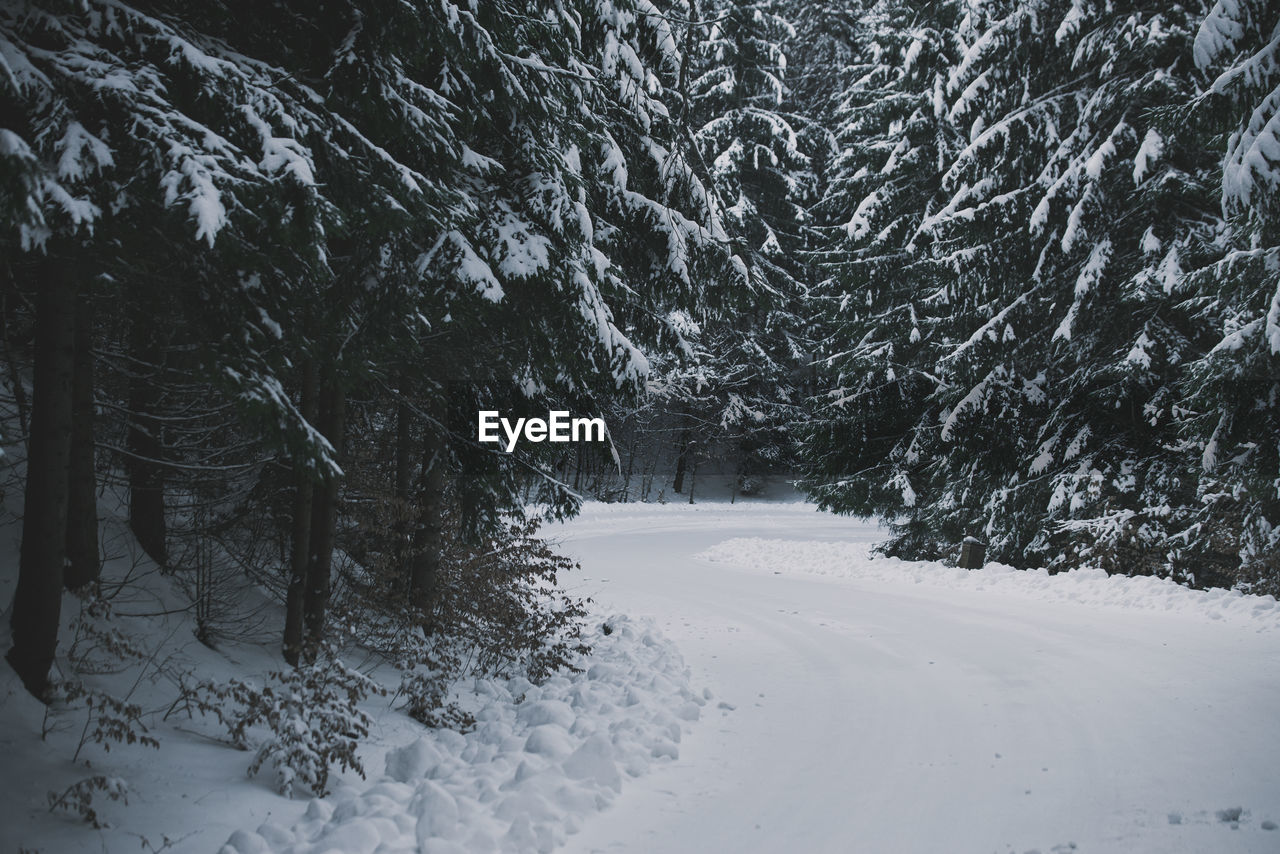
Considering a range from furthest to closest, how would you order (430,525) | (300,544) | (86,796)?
(430,525)
(300,544)
(86,796)

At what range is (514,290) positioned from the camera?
6.39 m

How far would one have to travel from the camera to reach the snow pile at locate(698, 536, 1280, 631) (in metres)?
9.73

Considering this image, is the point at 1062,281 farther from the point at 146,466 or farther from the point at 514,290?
the point at 146,466

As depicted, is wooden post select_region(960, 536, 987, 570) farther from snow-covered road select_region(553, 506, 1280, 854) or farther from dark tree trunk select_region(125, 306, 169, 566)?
dark tree trunk select_region(125, 306, 169, 566)

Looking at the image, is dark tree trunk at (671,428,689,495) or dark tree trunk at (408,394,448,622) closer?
dark tree trunk at (408,394,448,622)

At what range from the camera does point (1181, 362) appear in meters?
11.5

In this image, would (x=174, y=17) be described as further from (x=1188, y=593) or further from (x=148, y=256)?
(x=1188, y=593)

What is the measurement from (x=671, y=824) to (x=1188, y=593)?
373 inches

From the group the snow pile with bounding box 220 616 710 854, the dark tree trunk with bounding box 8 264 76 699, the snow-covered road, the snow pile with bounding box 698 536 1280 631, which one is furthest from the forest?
the snow-covered road

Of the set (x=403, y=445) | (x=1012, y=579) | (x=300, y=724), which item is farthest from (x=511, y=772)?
(x=1012, y=579)

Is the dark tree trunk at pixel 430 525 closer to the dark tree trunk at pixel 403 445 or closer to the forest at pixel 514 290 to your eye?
the forest at pixel 514 290

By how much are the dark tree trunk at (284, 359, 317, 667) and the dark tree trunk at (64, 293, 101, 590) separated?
4.11 feet

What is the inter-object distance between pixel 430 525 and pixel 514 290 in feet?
7.98

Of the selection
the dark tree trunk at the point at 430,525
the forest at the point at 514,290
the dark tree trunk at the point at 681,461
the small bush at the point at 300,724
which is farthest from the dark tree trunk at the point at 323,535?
the dark tree trunk at the point at 681,461
